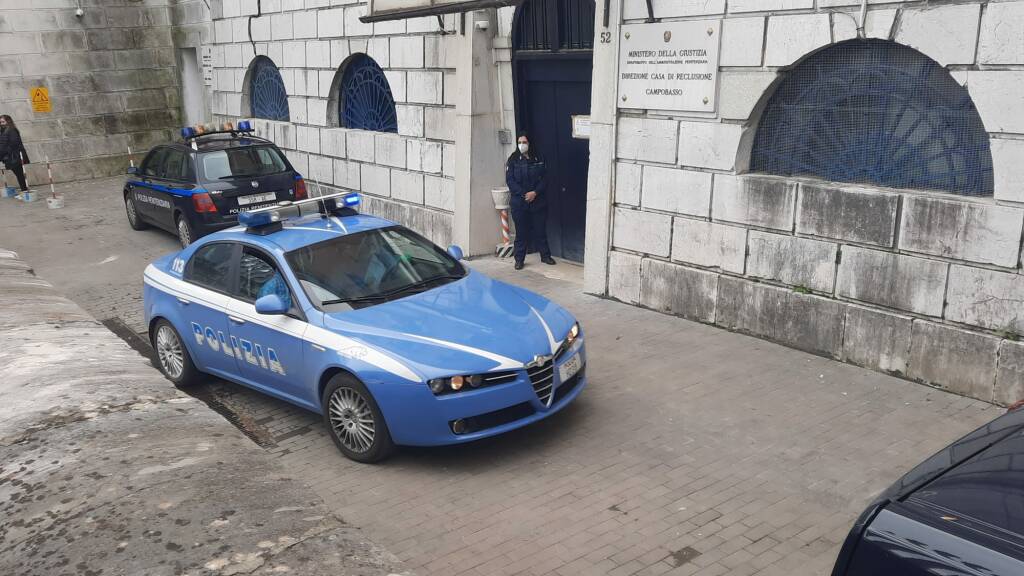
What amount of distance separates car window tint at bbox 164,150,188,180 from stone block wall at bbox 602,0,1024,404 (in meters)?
7.10

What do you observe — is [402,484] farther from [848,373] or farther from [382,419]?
[848,373]

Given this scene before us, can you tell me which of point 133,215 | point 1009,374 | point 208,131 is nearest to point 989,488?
point 1009,374

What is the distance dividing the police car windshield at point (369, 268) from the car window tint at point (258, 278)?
17cm

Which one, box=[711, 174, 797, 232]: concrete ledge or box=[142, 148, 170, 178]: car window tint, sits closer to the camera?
box=[711, 174, 797, 232]: concrete ledge

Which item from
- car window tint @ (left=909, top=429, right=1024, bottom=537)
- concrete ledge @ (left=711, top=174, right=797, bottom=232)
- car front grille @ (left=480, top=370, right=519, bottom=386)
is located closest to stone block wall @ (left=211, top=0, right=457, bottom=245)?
concrete ledge @ (left=711, top=174, right=797, bottom=232)

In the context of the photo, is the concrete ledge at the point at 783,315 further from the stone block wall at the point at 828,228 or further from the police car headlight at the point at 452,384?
the police car headlight at the point at 452,384

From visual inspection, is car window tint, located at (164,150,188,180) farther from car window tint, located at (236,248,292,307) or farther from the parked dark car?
the parked dark car

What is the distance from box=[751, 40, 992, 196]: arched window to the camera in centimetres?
695

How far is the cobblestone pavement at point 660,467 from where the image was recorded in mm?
5016

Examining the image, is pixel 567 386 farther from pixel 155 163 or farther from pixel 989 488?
pixel 155 163

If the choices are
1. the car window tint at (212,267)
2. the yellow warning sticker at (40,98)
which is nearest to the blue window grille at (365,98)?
the car window tint at (212,267)

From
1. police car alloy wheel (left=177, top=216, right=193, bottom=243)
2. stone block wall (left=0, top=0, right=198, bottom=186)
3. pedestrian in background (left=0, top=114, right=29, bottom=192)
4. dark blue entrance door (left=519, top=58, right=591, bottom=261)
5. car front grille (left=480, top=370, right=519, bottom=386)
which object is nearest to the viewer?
car front grille (left=480, top=370, right=519, bottom=386)

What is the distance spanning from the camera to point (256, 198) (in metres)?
13.1

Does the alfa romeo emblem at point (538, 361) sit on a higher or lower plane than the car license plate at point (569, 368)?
higher
